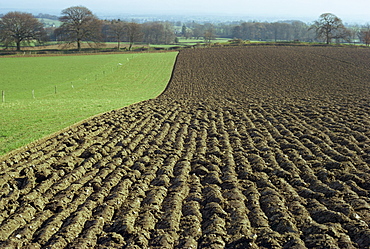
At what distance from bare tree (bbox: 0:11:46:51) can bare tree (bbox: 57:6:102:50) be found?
5.46 metres

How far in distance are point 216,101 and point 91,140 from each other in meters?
12.3

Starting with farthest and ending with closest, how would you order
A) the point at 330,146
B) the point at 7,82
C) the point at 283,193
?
the point at 7,82 < the point at 330,146 < the point at 283,193

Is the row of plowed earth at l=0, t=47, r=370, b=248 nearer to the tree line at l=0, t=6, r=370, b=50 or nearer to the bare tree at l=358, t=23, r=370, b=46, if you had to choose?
the tree line at l=0, t=6, r=370, b=50

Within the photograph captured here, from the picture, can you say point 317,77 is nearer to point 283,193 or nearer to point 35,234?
point 283,193

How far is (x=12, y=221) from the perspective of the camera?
24.2 ft

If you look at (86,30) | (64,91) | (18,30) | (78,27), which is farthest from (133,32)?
(64,91)

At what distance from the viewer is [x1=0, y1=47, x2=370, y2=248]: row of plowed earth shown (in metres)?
6.83

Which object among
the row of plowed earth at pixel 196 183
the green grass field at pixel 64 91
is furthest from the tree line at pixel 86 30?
the row of plowed earth at pixel 196 183

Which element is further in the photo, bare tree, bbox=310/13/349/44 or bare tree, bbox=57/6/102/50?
bare tree, bbox=310/13/349/44

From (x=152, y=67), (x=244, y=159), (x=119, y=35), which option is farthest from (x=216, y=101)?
(x=119, y=35)

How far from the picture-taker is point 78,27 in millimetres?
82312

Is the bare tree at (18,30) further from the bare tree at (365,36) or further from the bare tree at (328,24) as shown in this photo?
the bare tree at (365,36)

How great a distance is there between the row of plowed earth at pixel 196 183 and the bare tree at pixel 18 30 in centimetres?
6779

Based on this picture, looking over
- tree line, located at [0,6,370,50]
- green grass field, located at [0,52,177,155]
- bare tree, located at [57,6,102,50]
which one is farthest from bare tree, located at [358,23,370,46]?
bare tree, located at [57,6,102,50]
